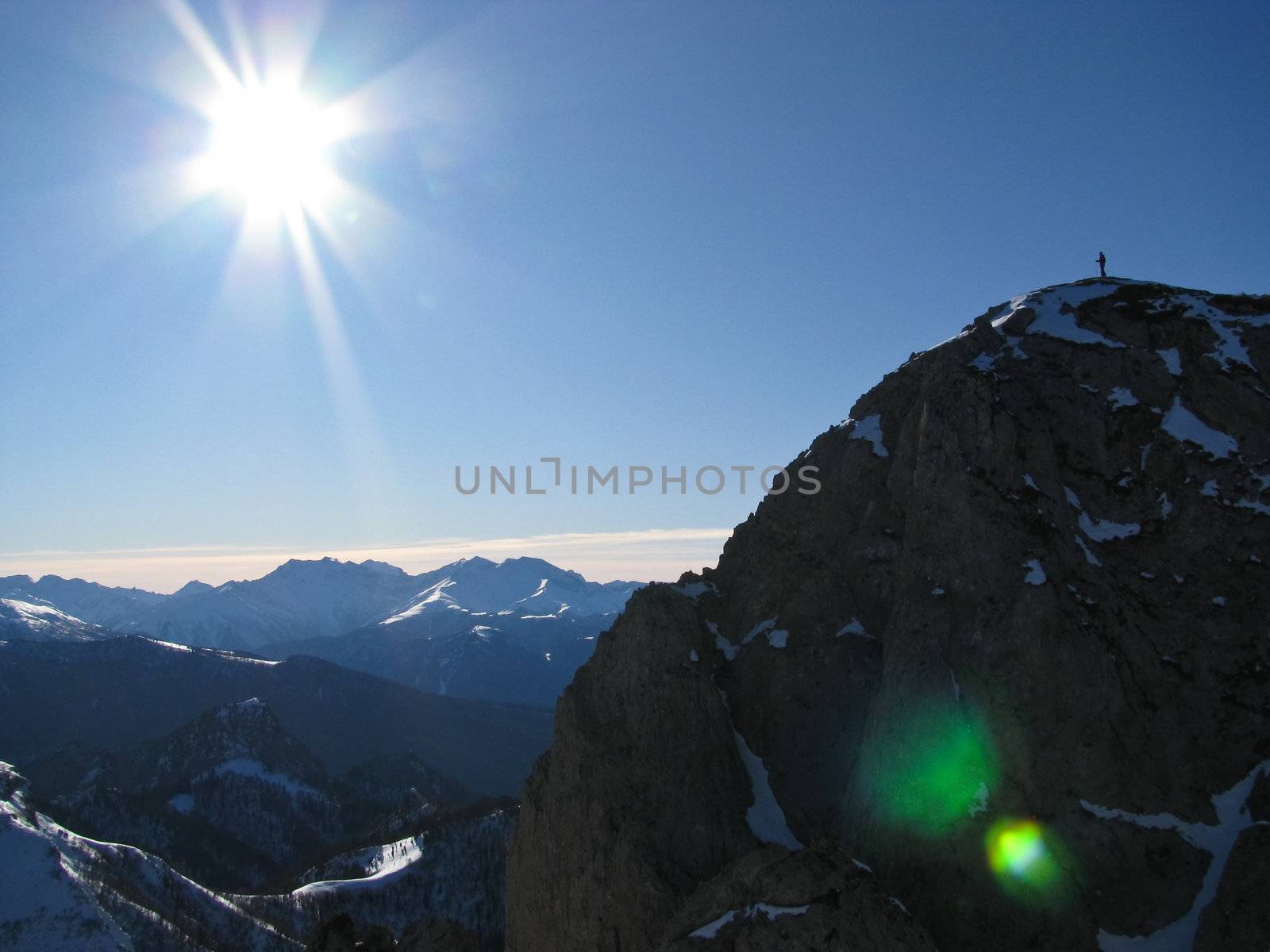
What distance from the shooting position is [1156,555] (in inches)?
1734

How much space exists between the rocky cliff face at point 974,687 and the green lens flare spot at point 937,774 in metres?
0.13

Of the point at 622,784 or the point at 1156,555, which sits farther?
the point at 622,784

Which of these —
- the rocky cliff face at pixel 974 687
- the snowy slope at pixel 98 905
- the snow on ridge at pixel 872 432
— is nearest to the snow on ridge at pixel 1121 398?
the rocky cliff face at pixel 974 687

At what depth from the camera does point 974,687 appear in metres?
40.9

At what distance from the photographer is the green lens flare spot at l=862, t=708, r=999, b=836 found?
129ft

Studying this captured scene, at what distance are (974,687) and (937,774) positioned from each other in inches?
208

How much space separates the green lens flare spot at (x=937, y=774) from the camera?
129 ft

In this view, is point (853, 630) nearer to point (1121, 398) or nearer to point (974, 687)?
point (974, 687)

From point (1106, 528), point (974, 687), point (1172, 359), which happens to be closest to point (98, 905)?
point (974, 687)

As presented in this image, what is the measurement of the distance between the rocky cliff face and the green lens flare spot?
5.1 inches

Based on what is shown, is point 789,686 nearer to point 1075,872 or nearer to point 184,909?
point 1075,872

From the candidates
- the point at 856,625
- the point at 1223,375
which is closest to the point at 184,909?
the point at 856,625

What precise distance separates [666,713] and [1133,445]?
36288mm

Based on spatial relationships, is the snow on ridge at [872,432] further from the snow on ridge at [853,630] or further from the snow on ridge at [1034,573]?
the snow on ridge at [1034,573]
